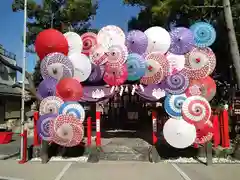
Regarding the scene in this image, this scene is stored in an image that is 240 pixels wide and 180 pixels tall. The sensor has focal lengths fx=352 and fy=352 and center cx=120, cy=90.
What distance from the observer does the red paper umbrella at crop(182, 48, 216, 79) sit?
11.7m

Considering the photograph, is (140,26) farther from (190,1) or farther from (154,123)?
(154,123)

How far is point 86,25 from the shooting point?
29.3 metres

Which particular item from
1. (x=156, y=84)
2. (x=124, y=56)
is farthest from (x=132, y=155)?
(x=124, y=56)

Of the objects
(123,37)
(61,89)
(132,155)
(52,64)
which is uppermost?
(123,37)

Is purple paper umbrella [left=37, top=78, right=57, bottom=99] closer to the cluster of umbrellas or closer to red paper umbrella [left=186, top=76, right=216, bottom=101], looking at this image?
the cluster of umbrellas

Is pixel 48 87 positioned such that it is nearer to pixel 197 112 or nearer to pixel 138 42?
pixel 138 42

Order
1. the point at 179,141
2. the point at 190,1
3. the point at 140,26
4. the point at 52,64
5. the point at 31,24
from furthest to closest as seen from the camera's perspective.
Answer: the point at 31,24, the point at 140,26, the point at 190,1, the point at 52,64, the point at 179,141

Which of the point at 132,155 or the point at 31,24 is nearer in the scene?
the point at 132,155

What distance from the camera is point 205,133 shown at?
11.0 meters

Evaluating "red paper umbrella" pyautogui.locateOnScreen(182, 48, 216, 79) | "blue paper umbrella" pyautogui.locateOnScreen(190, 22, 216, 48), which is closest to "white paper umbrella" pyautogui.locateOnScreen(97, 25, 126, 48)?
"red paper umbrella" pyautogui.locateOnScreen(182, 48, 216, 79)

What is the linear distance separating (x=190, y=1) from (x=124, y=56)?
833 centimetres

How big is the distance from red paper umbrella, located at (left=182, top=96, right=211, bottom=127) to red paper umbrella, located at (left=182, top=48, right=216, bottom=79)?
39.6 inches

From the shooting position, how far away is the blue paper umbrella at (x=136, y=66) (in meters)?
11.8

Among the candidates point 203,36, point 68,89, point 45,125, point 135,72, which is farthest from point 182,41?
point 45,125
